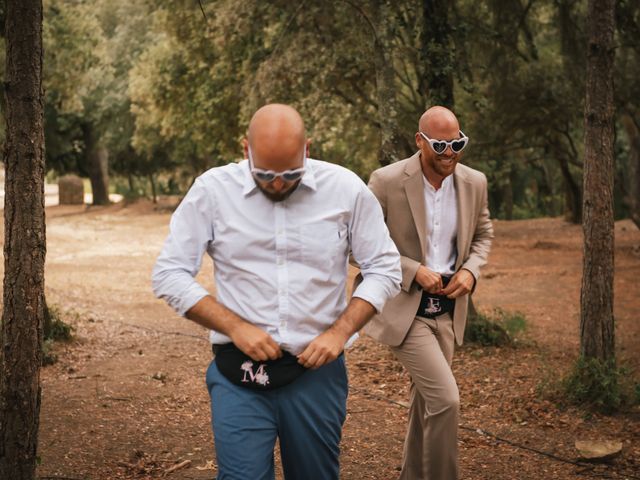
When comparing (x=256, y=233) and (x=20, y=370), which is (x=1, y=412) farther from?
(x=256, y=233)

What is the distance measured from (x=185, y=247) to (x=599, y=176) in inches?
205

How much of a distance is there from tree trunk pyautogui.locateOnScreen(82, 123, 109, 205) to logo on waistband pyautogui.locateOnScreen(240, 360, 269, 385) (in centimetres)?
3961

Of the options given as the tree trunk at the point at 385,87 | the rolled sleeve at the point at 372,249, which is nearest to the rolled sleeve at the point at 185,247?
the rolled sleeve at the point at 372,249

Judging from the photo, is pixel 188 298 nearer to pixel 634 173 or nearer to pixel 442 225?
pixel 442 225

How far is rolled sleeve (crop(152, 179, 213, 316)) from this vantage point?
305 centimetres

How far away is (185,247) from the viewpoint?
3113 millimetres

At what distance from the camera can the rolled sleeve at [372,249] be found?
325cm

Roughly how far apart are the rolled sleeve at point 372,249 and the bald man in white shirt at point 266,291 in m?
0.01

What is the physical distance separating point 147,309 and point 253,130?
1040cm

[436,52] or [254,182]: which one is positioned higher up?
[436,52]

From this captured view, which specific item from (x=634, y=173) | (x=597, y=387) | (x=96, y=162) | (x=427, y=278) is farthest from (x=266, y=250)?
(x=96, y=162)

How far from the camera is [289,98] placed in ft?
50.4

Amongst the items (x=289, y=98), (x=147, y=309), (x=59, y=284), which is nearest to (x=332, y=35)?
(x=289, y=98)

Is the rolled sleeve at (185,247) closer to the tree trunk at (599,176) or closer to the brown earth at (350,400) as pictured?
the brown earth at (350,400)
